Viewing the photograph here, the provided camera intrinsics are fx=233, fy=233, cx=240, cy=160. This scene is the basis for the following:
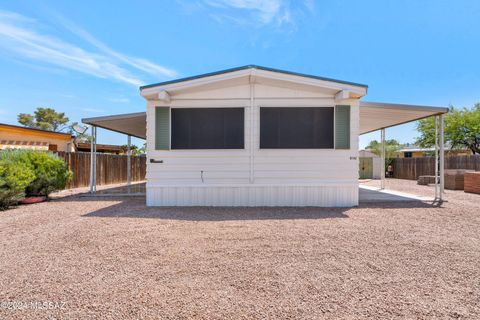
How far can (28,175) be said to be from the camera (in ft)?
20.5

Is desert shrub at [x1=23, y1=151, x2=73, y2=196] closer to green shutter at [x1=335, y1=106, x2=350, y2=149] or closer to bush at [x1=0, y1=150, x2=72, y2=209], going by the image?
bush at [x1=0, y1=150, x2=72, y2=209]

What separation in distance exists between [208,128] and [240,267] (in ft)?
13.5

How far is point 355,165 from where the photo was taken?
6000 millimetres

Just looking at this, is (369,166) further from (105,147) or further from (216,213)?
(105,147)

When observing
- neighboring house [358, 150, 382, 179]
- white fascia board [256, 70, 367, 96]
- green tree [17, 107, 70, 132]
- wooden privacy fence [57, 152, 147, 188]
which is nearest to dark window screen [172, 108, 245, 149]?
white fascia board [256, 70, 367, 96]

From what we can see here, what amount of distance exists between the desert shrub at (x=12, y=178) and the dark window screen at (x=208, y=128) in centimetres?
398

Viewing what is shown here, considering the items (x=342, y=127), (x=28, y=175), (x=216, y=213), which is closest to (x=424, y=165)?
(x=342, y=127)

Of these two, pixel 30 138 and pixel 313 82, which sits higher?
pixel 313 82

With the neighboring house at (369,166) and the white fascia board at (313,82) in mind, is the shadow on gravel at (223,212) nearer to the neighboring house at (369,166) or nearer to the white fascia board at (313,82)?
the white fascia board at (313,82)

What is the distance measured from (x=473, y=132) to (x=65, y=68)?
28.5m

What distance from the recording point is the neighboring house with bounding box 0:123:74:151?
35.5 feet

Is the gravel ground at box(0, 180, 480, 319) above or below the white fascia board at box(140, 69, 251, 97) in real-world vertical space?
below

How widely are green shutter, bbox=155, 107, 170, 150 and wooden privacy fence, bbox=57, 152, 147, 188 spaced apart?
244 inches

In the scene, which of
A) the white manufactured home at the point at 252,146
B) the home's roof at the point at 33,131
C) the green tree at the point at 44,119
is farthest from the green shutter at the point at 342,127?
the green tree at the point at 44,119
